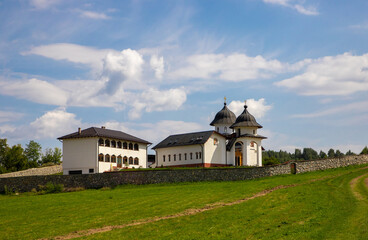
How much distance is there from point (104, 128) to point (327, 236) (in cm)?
5795

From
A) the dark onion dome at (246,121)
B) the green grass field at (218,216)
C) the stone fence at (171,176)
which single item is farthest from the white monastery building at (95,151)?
the green grass field at (218,216)

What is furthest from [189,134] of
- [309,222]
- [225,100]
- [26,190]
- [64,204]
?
[309,222]

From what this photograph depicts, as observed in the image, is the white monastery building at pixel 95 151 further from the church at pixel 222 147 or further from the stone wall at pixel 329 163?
the stone wall at pixel 329 163

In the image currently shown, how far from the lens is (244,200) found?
1104 inches

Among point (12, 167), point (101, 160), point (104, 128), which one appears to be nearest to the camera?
point (101, 160)

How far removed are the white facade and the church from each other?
29.6ft

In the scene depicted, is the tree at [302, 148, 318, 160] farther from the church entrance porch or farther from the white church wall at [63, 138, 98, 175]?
the white church wall at [63, 138, 98, 175]

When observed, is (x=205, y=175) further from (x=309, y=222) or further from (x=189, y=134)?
(x=309, y=222)

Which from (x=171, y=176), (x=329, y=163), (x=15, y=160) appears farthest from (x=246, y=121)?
(x=15, y=160)

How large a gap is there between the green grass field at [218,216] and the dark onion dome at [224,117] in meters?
36.1

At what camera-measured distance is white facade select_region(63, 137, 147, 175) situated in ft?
201

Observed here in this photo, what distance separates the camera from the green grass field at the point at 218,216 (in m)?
17.5

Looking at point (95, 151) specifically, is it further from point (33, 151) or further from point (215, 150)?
point (33, 151)

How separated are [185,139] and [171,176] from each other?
20.3 m
